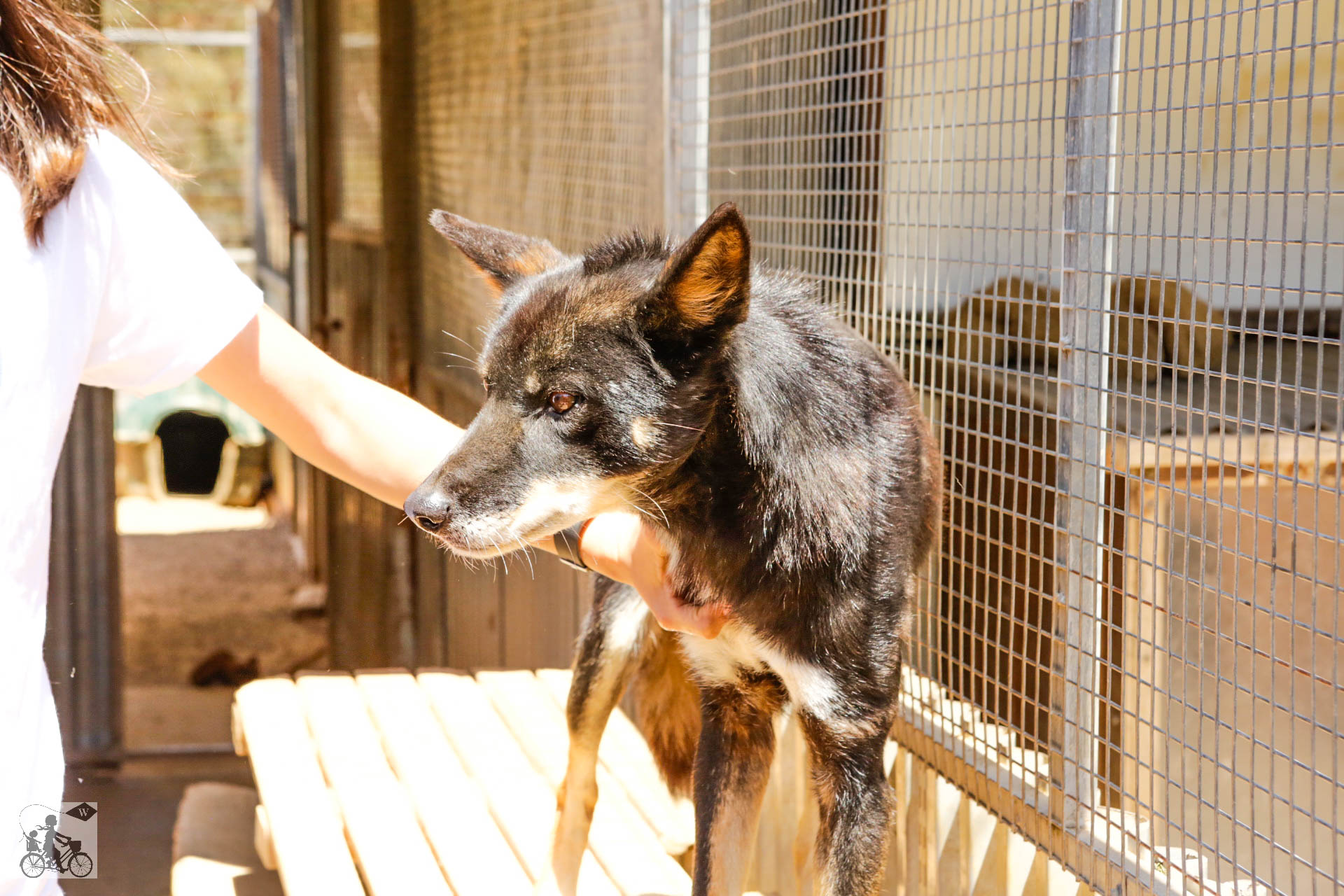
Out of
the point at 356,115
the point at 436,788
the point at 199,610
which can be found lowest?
the point at 199,610

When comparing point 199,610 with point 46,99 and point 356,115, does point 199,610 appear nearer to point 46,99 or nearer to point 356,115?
point 356,115

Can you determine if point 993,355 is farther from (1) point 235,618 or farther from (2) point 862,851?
(1) point 235,618

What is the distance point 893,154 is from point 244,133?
915 centimetres

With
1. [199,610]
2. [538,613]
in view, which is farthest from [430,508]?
[199,610]

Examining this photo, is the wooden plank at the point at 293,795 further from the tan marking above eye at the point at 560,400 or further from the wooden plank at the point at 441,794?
the tan marking above eye at the point at 560,400

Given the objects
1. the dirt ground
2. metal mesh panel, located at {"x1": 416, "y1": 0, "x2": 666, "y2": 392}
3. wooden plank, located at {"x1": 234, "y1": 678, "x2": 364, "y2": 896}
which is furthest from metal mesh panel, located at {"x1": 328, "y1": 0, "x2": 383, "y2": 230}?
wooden plank, located at {"x1": 234, "y1": 678, "x2": 364, "y2": 896}

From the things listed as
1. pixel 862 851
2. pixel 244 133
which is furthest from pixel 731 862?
pixel 244 133

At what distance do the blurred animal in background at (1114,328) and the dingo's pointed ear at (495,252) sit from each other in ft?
2.57

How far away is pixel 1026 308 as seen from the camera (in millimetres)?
2551

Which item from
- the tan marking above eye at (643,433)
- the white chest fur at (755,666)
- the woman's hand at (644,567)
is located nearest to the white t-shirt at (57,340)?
the tan marking above eye at (643,433)

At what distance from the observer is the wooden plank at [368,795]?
2.42 metres

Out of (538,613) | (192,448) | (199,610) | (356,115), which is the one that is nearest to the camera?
(538,613)

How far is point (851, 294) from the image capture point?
2.61m

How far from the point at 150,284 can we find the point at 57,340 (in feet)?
0.61
